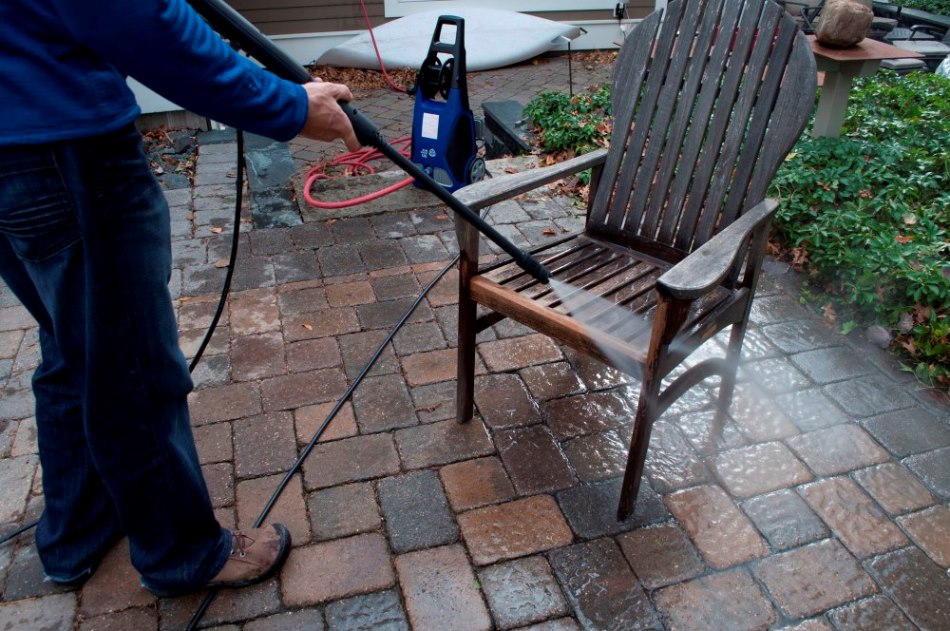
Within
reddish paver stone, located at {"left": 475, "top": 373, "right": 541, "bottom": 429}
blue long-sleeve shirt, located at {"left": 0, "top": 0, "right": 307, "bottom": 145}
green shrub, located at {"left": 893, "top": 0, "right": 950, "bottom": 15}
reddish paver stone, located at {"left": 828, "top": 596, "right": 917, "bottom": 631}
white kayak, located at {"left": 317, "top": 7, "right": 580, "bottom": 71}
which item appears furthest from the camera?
green shrub, located at {"left": 893, "top": 0, "right": 950, "bottom": 15}

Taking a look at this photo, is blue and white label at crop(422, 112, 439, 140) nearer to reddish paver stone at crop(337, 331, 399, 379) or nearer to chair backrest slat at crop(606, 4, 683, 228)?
reddish paver stone at crop(337, 331, 399, 379)

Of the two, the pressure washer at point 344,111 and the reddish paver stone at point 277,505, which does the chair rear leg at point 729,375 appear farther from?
the reddish paver stone at point 277,505

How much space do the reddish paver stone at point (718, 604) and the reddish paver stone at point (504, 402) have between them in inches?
29.5

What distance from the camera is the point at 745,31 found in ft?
6.96

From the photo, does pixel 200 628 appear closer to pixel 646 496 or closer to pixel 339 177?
pixel 646 496

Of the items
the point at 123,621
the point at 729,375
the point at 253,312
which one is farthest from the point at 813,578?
the point at 253,312

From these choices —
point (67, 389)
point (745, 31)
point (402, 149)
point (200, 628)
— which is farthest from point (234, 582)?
point (402, 149)

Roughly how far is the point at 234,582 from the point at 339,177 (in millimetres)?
2928

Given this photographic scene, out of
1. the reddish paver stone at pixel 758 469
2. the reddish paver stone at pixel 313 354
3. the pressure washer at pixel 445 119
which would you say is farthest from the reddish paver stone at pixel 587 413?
the pressure washer at pixel 445 119

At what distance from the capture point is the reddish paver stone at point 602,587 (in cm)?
173

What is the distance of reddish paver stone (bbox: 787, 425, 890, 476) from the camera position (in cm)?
218

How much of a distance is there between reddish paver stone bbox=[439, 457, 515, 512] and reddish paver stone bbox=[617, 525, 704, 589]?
1.22ft

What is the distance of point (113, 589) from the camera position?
1.81 m

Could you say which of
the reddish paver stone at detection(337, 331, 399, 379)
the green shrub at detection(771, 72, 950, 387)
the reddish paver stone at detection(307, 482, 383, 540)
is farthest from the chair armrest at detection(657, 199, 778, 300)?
the reddish paver stone at detection(337, 331, 399, 379)
